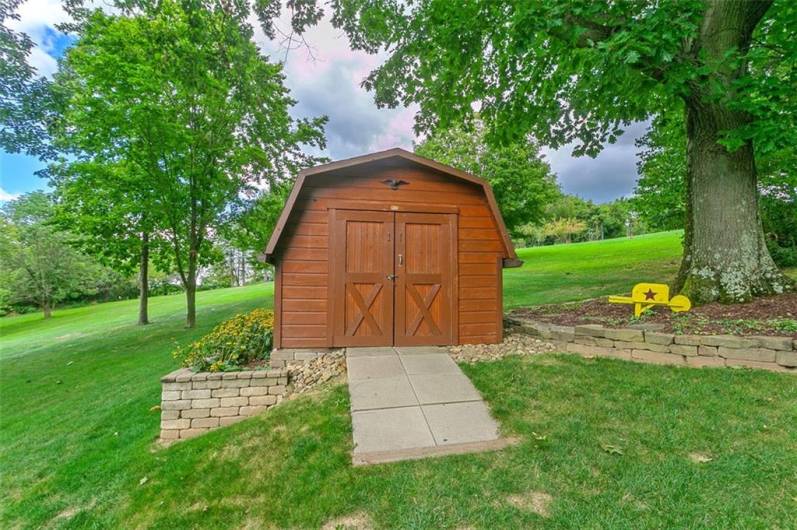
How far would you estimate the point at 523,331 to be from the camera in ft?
18.4

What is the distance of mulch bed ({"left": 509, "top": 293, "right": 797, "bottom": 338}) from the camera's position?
3.86m

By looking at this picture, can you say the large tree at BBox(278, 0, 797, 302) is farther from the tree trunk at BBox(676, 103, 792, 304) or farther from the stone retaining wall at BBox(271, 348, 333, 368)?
the stone retaining wall at BBox(271, 348, 333, 368)

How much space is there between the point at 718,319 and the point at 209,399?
644 cm

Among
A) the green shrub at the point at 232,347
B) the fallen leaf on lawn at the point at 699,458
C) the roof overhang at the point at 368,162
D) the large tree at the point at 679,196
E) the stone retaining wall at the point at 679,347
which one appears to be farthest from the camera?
Answer: the large tree at the point at 679,196

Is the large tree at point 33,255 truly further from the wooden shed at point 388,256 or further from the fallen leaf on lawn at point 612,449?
the fallen leaf on lawn at point 612,449

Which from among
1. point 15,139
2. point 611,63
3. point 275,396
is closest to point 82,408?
point 275,396

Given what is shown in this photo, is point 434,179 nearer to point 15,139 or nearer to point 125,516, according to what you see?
point 125,516

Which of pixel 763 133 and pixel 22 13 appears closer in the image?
pixel 763 133

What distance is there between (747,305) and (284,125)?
12.2 m

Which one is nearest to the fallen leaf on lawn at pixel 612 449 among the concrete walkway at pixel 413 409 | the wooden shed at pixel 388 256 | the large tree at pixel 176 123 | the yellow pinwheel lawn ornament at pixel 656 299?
the concrete walkway at pixel 413 409

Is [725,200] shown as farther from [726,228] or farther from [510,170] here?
[510,170]

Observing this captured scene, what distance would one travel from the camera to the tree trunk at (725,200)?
4.64 m

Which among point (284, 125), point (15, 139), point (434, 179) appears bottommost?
point (434, 179)

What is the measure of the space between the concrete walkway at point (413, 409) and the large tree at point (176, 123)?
17.0 ft
